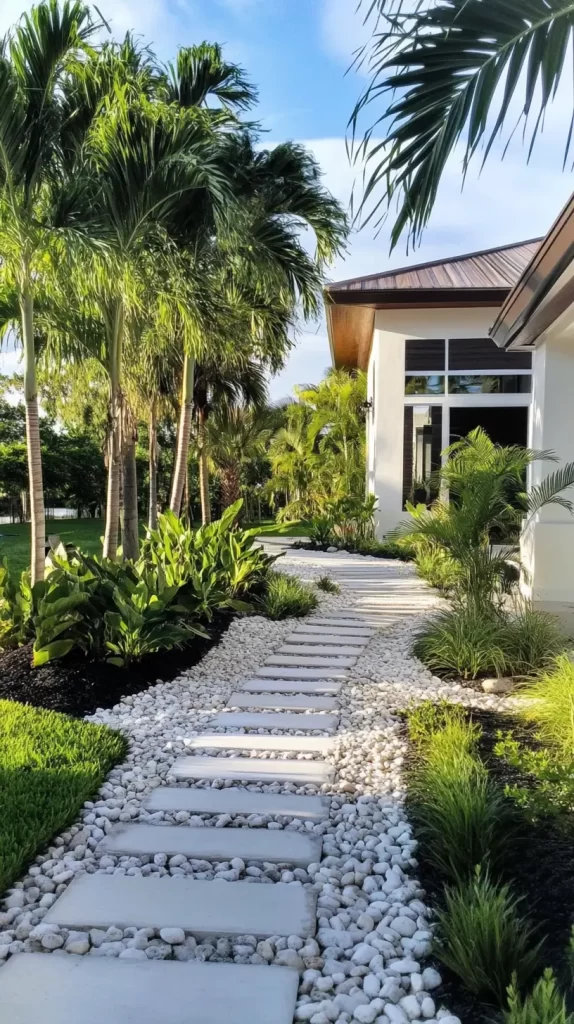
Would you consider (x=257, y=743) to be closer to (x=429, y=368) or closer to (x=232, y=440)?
(x=429, y=368)

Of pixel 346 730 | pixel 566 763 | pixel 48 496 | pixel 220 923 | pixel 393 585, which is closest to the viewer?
pixel 220 923

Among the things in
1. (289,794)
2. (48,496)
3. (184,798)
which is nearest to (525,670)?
(289,794)

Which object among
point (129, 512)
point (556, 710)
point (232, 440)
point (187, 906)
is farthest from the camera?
point (232, 440)

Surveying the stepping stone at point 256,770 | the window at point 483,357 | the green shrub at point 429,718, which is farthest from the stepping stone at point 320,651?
the window at point 483,357

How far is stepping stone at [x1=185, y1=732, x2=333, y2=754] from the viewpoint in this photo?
4039 millimetres

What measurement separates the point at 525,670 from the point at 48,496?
2823cm

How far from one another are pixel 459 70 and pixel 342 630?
17.3ft

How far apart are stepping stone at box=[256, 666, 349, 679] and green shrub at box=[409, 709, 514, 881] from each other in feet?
6.56

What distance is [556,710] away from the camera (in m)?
4.02

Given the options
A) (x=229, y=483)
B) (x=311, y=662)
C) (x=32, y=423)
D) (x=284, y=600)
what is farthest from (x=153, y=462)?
(x=311, y=662)

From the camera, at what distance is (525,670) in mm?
5488

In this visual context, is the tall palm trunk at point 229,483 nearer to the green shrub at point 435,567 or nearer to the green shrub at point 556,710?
the green shrub at point 435,567

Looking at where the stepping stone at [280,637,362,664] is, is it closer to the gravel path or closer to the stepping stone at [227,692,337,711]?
the gravel path

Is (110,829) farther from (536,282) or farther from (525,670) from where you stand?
(536,282)
